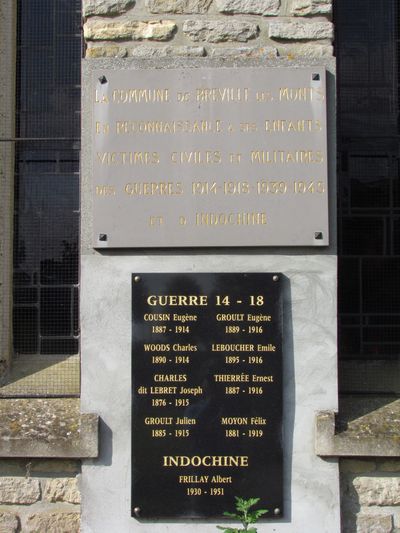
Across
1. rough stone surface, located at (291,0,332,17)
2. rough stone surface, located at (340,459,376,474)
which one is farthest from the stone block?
rough stone surface, located at (291,0,332,17)

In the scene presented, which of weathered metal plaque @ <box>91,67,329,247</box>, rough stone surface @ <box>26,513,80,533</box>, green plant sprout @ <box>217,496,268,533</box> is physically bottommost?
rough stone surface @ <box>26,513,80,533</box>

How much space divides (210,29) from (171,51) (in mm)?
257

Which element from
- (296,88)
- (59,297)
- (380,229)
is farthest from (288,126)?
(59,297)

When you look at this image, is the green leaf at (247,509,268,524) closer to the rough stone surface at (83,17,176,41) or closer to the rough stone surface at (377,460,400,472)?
the rough stone surface at (377,460,400,472)

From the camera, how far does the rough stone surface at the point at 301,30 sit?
367 cm

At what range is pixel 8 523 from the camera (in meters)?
3.64

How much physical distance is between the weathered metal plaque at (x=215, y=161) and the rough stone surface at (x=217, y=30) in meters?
0.21

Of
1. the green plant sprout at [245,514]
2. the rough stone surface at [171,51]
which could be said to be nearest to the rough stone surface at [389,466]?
the green plant sprout at [245,514]

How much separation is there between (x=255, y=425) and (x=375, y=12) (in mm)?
2980

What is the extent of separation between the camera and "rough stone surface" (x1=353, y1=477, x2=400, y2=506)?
3.59m

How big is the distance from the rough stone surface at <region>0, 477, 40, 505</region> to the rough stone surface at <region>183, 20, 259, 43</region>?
8.85 ft

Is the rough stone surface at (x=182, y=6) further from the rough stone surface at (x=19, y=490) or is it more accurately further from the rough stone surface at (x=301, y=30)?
the rough stone surface at (x=19, y=490)

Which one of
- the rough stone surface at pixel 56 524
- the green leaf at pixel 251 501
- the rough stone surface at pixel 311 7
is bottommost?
the rough stone surface at pixel 56 524

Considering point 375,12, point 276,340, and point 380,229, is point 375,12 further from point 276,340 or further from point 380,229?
point 276,340
